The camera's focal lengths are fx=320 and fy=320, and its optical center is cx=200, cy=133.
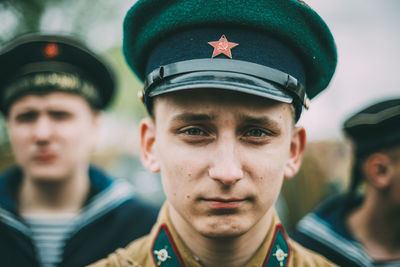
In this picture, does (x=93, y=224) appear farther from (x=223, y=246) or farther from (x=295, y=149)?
(x=295, y=149)

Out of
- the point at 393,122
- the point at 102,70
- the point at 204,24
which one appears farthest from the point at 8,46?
the point at 393,122

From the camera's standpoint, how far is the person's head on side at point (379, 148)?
295 centimetres

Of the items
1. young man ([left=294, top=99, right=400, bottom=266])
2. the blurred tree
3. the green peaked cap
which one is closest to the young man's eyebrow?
the green peaked cap

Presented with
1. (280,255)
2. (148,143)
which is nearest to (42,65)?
(148,143)

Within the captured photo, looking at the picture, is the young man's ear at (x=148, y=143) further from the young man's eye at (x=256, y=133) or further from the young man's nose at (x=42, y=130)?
the young man's nose at (x=42, y=130)

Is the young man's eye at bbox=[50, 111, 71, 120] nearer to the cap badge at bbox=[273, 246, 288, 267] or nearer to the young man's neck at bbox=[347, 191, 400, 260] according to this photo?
the cap badge at bbox=[273, 246, 288, 267]

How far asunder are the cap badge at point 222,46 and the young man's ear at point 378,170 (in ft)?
7.53

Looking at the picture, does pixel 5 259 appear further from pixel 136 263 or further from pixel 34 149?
pixel 136 263

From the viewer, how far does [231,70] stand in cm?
143

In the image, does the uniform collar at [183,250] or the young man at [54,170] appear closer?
the uniform collar at [183,250]

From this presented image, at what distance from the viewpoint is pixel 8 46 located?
2814 mm

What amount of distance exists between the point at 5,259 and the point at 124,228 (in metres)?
0.95

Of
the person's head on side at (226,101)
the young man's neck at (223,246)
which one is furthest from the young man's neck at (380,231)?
the person's head on side at (226,101)

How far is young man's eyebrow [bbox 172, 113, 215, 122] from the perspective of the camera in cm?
146
